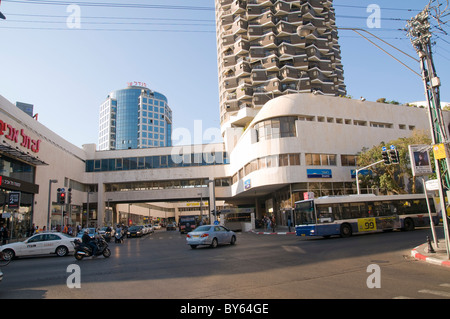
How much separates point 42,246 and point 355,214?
20.9m

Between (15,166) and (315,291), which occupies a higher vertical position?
(15,166)

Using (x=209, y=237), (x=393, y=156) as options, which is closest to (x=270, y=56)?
(x=393, y=156)

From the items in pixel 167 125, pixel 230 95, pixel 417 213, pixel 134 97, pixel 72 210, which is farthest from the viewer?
pixel 167 125

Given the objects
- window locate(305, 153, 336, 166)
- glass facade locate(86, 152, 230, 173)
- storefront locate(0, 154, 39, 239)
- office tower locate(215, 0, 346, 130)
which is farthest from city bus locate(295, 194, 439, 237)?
office tower locate(215, 0, 346, 130)

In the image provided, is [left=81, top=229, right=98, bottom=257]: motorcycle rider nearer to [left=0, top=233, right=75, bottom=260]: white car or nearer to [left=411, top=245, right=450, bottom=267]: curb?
[left=0, top=233, right=75, bottom=260]: white car

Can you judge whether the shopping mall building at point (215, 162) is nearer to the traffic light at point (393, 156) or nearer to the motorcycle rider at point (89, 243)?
the motorcycle rider at point (89, 243)

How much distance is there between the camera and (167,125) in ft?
479

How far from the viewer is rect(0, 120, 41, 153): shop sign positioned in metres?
30.8

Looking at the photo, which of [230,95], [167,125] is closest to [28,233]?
[230,95]

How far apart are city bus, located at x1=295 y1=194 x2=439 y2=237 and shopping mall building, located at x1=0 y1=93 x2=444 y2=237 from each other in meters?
12.8

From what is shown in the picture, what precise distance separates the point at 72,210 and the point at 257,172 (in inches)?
1319

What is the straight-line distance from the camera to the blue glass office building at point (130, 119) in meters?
130
